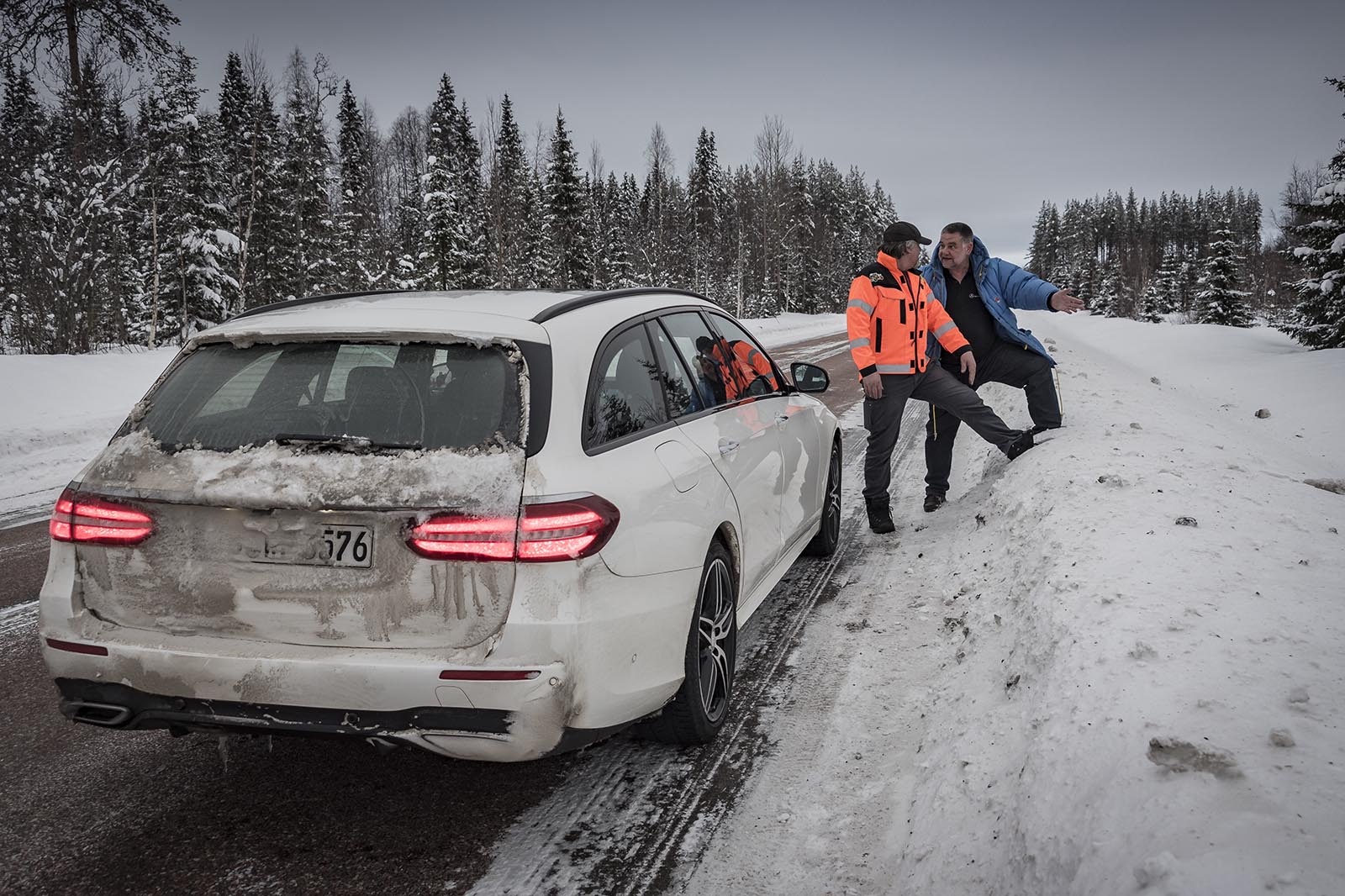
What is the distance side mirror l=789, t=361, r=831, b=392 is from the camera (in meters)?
4.87

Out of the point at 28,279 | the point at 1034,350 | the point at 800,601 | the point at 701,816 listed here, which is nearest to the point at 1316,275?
the point at 1034,350

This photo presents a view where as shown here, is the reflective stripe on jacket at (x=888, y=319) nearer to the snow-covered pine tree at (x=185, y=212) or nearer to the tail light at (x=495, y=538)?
the tail light at (x=495, y=538)

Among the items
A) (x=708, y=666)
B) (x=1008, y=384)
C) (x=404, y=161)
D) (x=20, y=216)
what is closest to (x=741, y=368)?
(x=708, y=666)

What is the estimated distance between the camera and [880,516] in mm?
6047

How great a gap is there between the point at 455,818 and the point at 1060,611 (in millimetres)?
2526

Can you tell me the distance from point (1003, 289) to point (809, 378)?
2.72 meters

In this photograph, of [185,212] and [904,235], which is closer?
[904,235]

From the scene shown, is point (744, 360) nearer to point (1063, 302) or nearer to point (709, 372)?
point (709, 372)

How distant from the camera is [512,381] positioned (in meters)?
2.55

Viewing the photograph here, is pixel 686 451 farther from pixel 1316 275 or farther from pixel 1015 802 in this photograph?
pixel 1316 275

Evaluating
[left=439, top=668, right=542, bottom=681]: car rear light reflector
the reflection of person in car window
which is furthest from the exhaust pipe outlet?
the reflection of person in car window

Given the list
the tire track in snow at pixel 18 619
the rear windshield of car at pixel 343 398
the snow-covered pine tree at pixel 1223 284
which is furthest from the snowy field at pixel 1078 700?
the snow-covered pine tree at pixel 1223 284

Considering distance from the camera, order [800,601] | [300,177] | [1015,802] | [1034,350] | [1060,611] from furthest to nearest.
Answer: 1. [300,177]
2. [1034,350]
3. [800,601]
4. [1060,611]
5. [1015,802]

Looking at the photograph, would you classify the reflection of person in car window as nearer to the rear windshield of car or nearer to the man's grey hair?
the rear windshield of car
